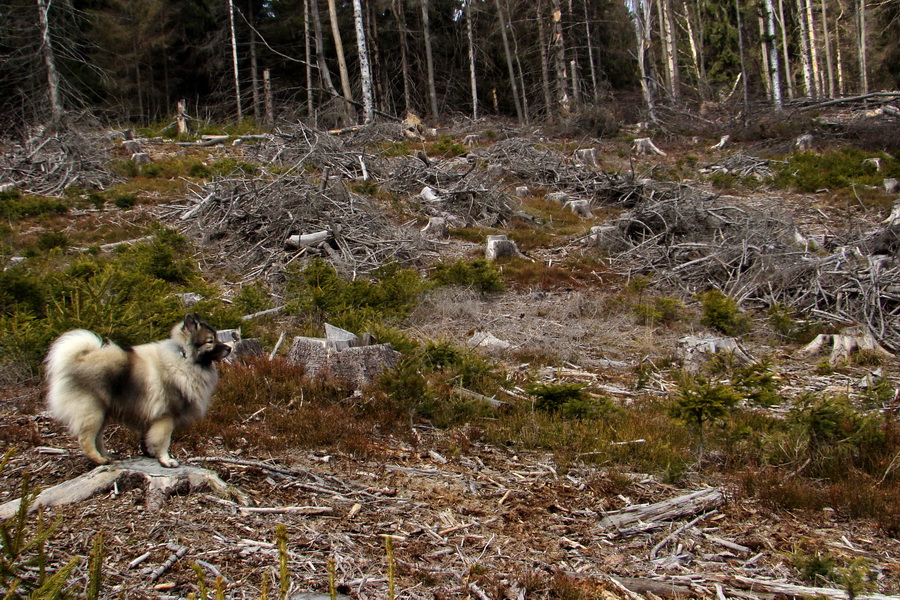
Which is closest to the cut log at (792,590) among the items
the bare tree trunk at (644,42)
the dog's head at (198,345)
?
the dog's head at (198,345)

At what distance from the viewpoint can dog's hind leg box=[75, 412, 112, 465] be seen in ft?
11.6

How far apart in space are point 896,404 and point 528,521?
4.64 metres

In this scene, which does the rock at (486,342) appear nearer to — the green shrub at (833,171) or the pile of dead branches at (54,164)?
the pile of dead branches at (54,164)

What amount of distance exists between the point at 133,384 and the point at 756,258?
11.0m

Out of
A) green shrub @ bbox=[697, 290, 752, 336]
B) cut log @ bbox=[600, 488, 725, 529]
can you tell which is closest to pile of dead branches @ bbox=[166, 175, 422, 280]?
green shrub @ bbox=[697, 290, 752, 336]

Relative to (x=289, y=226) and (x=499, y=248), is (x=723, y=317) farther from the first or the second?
(x=289, y=226)

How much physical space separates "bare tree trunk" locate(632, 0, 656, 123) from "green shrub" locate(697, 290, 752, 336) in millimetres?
18988

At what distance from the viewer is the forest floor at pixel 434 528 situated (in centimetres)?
304

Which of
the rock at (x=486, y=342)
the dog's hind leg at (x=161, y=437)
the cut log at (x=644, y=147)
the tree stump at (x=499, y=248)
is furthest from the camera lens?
the cut log at (x=644, y=147)

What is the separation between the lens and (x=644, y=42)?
87.7ft

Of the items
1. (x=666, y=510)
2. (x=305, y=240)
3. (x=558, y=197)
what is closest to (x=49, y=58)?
(x=305, y=240)

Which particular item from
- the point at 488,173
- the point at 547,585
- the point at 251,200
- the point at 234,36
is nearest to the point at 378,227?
the point at 251,200

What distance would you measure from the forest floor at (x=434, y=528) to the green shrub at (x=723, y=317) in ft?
17.1

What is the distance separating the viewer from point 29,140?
17438 millimetres
